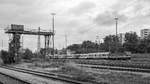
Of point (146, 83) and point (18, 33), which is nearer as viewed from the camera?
point (146, 83)

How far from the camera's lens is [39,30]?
57.0 m

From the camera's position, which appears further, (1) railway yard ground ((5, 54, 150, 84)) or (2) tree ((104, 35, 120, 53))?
(2) tree ((104, 35, 120, 53))

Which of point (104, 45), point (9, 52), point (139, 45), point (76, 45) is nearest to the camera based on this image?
point (9, 52)

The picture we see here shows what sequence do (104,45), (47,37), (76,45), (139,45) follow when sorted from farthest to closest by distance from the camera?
(76,45) → (104,45) → (139,45) → (47,37)

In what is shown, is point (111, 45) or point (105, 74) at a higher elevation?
point (111, 45)

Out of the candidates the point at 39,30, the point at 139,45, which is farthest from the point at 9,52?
the point at 139,45

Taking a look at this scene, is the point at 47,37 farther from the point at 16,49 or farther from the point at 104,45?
the point at 104,45

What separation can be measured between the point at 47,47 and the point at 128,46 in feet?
136

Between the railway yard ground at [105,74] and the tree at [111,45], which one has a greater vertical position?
the tree at [111,45]

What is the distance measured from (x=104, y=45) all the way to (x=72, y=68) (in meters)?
81.4

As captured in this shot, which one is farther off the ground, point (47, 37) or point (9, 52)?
point (47, 37)

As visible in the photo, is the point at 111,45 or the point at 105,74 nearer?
the point at 105,74

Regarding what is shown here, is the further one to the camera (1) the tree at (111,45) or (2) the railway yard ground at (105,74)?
(1) the tree at (111,45)

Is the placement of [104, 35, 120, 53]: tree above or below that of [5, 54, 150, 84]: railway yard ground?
above
